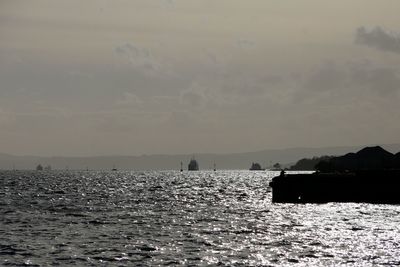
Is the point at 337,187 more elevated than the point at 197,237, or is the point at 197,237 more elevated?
the point at 337,187

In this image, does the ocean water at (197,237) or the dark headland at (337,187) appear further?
the dark headland at (337,187)

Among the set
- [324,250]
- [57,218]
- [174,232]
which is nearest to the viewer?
[324,250]

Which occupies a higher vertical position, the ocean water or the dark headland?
the dark headland

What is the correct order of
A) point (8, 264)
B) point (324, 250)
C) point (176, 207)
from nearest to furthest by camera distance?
point (8, 264) < point (324, 250) < point (176, 207)

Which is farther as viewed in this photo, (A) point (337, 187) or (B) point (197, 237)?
(A) point (337, 187)

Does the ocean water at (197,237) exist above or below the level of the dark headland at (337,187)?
below

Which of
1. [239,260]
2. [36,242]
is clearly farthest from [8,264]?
[239,260]

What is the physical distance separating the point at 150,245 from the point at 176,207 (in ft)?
138

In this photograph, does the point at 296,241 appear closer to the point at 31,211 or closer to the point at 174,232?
the point at 174,232

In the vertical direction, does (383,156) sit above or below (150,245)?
above

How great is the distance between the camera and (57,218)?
221 feet

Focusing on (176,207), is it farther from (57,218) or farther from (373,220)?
(373,220)

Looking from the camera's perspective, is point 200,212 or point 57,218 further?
point 200,212

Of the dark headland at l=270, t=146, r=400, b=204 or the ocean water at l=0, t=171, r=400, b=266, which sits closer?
the ocean water at l=0, t=171, r=400, b=266
